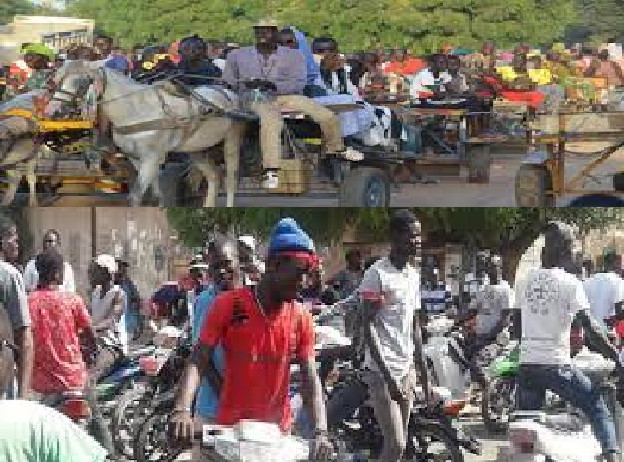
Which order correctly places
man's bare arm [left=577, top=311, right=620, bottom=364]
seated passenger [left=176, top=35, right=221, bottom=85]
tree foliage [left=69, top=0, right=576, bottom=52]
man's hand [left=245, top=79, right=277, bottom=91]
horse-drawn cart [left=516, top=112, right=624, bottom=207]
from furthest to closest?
1. tree foliage [left=69, top=0, right=576, bottom=52]
2. horse-drawn cart [left=516, top=112, right=624, bottom=207]
3. seated passenger [left=176, top=35, right=221, bottom=85]
4. man's hand [left=245, top=79, right=277, bottom=91]
5. man's bare arm [left=577, top=311, right=620, bottom=364]

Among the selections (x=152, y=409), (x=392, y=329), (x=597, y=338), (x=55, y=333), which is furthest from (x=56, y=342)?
(x=597, y=338)

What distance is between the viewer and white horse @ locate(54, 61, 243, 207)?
13.3 metres

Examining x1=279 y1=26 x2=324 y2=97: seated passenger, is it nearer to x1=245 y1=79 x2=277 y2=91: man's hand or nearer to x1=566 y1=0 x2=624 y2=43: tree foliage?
x1=245 y1=79 x2=277 y2=91: man's hand


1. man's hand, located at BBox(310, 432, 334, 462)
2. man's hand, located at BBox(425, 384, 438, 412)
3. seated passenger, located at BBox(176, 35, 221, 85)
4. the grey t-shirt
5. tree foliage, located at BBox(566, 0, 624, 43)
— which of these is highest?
tree foliage, located at BBox(566, 0, 624, 43)

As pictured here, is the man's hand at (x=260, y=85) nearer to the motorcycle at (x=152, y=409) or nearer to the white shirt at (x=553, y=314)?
the motorcycle at (x=152, y=409)

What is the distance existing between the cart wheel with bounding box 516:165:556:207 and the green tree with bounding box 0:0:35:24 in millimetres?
4964

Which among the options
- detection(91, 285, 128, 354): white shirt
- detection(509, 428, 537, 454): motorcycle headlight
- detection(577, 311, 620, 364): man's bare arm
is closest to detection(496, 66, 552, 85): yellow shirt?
detection(91, 285, 128, 354): white shirt

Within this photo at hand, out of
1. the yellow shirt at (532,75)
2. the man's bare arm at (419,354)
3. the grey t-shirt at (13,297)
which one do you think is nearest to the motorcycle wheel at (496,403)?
the man's bare arm at (419,354)

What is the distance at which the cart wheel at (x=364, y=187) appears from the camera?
1451 centimetres

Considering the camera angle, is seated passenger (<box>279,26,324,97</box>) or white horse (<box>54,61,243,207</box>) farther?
seated passenger (<box>279,26,324,97</box>)

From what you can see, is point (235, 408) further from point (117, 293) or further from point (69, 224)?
point (69, 224)

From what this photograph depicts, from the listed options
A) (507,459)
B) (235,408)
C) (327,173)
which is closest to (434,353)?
(327,173)

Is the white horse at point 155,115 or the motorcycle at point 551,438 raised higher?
the white horse at point 155,115

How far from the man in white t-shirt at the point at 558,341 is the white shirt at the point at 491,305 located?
4.00 metres
